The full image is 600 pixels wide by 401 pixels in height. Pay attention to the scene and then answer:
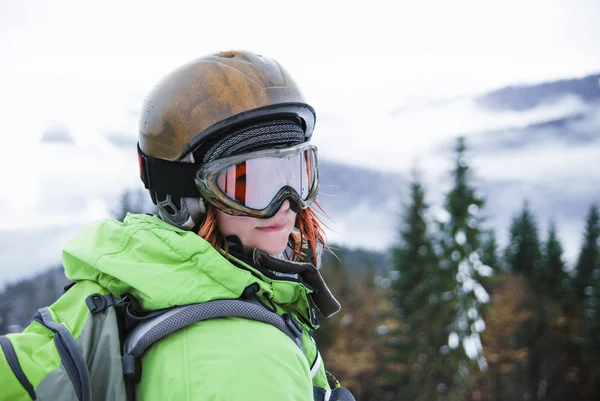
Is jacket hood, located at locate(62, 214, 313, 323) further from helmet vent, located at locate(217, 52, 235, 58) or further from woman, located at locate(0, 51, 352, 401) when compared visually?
helmet vent, located at locate(217, 52, 235, 58)

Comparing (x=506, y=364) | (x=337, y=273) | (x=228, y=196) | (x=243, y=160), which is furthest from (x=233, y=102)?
(x=506, y=364)

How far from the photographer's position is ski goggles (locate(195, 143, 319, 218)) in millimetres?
2166

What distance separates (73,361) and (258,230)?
94cm

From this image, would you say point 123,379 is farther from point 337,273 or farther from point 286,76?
point 337,273

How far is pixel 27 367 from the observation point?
5.01 feet

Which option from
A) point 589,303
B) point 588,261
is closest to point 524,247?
point 588,261

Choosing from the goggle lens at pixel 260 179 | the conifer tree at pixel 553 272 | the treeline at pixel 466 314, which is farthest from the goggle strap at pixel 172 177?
the conifer tree at pixel 553 272

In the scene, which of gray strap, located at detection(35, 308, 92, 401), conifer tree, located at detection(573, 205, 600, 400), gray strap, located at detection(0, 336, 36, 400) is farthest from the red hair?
conifer tree, located at detection(573, 205, 600, 400)

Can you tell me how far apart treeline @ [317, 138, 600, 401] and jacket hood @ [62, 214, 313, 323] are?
1000 inches

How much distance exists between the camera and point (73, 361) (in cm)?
157

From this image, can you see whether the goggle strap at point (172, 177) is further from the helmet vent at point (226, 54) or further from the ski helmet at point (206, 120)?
the helmet vent at point (226, 54)

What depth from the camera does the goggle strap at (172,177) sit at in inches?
88.6

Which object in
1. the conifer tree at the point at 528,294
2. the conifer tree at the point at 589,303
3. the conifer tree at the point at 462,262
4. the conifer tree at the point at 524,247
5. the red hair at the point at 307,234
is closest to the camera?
the red hair at the point at 307,234

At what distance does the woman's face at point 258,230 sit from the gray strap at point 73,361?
824 millimetres
